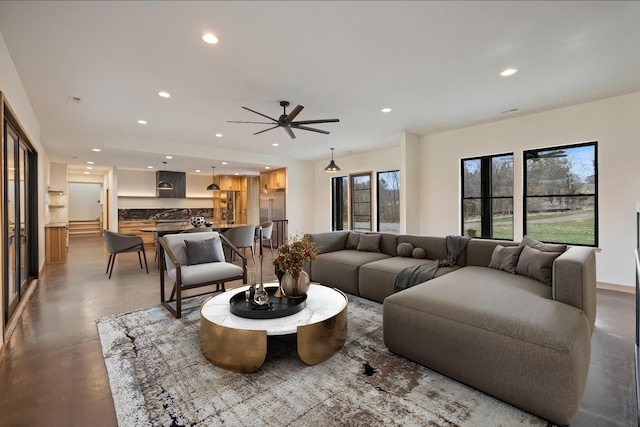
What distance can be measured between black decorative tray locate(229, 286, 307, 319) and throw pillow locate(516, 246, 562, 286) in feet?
7.10

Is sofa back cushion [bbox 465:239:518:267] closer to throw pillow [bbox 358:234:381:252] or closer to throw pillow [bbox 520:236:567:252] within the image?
throw pillow [bbox 520:236:567:252]

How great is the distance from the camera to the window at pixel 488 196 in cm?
514

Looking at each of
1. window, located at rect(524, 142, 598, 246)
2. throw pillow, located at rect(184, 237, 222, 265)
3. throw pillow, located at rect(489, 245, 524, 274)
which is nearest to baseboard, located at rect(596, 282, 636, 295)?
window, located at rect(524, 142, 598, 246)

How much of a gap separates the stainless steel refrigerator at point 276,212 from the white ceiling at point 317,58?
153 inches

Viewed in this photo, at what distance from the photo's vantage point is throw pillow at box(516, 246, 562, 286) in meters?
2.63

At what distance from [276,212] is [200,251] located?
5.18 meters

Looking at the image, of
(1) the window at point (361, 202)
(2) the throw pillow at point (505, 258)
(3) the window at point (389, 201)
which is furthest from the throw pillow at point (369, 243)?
(1) the window at point (361, 202)

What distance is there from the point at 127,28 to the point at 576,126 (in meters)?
5.77

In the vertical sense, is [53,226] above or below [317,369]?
above

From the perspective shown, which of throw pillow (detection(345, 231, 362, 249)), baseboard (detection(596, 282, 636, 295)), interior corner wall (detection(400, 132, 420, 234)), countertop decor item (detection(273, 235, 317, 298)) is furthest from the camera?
interior corner wall (detection(400, 132, 420, 234))

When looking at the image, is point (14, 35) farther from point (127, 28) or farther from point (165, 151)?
point (165, 151)

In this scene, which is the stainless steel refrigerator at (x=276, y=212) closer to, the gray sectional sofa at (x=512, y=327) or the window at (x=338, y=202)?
the window at (x=338, y=202)

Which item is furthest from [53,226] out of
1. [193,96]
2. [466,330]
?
[466,330]

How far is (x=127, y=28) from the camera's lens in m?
2.37
